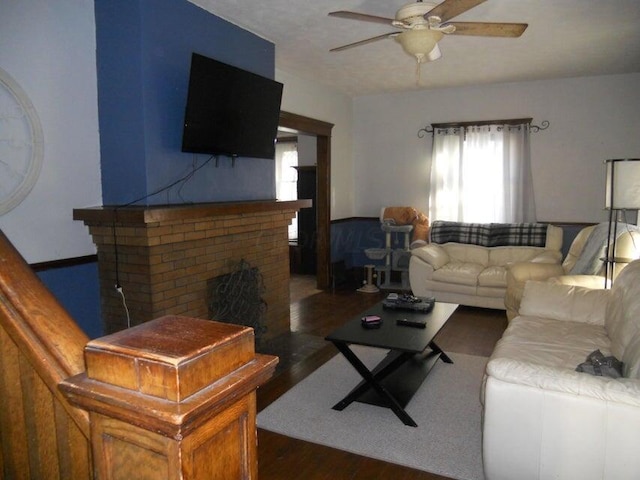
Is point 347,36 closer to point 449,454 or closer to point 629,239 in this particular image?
point 629,239

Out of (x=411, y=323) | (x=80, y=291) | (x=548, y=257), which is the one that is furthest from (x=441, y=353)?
(x=80, y=291)

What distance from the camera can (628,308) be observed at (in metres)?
2.47

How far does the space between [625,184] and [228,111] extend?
2.75 meters

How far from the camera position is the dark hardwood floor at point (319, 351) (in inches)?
88.6

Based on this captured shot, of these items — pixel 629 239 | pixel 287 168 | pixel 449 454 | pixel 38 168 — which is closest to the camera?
pixel 449 454

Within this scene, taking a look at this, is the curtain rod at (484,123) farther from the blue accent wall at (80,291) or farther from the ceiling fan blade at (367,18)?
the blue accent wall at (80,291)

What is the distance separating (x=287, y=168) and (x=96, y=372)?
24.2 feet

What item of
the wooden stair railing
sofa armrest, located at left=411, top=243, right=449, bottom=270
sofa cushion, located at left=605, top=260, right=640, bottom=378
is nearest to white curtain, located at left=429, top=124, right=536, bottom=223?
sofa armrest, located at left=411, top=243, right=449, bottom=270

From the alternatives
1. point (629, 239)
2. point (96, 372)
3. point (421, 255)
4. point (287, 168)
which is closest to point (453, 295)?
point (421, 255)

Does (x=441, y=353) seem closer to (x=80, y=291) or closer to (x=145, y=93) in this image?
(x=80, y=291)

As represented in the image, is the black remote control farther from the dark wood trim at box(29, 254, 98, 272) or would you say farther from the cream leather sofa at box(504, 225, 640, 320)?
the dark wood trim at box(29, 254, 98, 272)

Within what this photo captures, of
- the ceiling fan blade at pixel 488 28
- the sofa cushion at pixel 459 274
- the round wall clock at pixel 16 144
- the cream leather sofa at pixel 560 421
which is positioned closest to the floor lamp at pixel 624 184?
the cream leather sofa at pixel 560 421

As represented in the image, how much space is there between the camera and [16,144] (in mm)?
2596

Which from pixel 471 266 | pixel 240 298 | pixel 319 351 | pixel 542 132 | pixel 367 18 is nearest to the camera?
pixel 367 18
